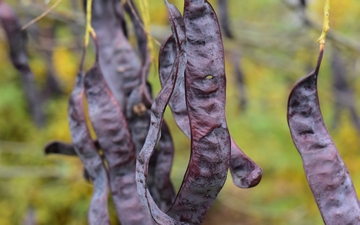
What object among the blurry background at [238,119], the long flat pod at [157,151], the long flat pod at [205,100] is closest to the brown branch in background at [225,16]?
the blurry background at [238,119]

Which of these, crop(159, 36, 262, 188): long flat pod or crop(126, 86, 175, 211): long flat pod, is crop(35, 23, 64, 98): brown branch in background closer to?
crop(126, 86, 175, 211): long flat pod

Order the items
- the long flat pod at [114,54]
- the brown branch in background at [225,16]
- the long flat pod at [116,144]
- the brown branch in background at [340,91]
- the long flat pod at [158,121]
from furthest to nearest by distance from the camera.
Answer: the brown branch in background at [340,91] < the brown branch in background at [225,16] < the long flat pod at [114,54] < the long flat pod at [116,144] < the long flat pod at [158,121]

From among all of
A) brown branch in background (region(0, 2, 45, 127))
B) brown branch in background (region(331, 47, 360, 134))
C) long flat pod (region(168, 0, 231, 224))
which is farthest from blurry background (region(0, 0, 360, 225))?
long flat pod (region(168, 0, 231, 224))

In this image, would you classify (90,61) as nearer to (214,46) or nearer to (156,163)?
(156,163)

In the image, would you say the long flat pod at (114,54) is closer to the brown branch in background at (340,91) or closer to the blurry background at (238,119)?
the blurry background at (238,119)

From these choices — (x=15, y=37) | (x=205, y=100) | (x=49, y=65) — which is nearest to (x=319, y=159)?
(x=205, y=100)

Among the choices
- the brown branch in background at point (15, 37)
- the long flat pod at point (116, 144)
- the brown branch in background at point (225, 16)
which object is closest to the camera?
the long flat pod at point (116, 144)

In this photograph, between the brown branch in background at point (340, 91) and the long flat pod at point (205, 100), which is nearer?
the long flat pod at point (205, 100)

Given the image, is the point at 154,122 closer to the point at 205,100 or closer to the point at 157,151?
the point at 205,100
